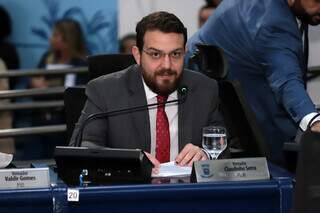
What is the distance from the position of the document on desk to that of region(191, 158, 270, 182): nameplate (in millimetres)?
145

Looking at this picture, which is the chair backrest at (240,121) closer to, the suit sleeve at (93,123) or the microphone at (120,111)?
the microphone at (120,111)

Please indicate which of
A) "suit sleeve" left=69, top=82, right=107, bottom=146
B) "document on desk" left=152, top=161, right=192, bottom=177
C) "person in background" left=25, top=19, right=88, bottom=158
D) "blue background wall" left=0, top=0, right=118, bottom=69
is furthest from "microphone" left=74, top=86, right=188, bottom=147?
"blue background wall" left=0, top=0, right=118, bottom=69

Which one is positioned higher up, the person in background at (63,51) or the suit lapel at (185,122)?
Answer: the person in background at (63,51)

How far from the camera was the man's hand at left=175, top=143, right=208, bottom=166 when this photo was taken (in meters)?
2.98

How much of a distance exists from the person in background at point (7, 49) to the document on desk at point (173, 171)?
A: 2994 millimetres

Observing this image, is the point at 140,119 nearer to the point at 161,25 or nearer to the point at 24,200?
the point at 161,25

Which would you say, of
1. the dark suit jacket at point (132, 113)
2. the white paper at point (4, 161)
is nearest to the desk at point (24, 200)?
the white paper at point (4, 161)

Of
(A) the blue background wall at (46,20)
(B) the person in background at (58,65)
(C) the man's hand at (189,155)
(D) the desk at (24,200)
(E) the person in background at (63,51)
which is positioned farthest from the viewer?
(A) the blue background wall at (46,20)

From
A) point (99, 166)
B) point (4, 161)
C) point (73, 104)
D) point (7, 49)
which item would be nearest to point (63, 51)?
point (7, 49)

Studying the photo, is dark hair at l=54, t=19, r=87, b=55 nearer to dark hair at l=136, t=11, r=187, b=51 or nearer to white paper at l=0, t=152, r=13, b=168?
dark hair at l=136, t=11, r=187, b=51

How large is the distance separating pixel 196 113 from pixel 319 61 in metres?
2.34

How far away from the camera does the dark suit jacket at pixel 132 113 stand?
3242 mm

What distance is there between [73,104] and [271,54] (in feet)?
2.90

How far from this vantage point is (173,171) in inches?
113
